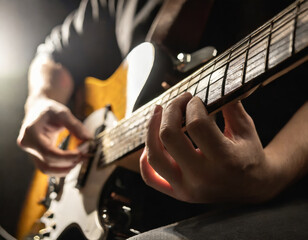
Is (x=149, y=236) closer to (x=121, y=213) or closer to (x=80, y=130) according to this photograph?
(x=121, y=213)

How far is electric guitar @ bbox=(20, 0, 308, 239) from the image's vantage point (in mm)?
376

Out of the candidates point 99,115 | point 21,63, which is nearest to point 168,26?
point 99,115

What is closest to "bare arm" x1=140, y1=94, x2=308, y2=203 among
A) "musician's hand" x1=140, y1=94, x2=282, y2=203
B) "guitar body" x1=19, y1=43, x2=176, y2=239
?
"musician's hand" x1=140, y1=94, x2=282, y2=203

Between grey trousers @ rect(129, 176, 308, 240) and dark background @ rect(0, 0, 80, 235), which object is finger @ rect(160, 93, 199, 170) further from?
dark background @ rect(0, 0, 80, 235)

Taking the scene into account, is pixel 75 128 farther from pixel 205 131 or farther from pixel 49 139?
pixel 205 131

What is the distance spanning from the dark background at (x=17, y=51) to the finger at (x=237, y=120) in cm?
128

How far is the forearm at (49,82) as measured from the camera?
1.16 meters

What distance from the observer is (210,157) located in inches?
16.1

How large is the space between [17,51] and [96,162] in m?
1.32

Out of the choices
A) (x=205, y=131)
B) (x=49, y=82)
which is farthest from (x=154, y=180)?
(x=49, y=82)

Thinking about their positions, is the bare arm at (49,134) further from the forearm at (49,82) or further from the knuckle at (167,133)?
the knuckle at (167,133)

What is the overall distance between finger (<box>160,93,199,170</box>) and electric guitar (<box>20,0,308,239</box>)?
0.05 m

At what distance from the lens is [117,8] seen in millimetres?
1260

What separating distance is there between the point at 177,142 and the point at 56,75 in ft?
3.26
